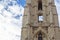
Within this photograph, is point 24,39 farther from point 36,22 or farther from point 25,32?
point 36,22

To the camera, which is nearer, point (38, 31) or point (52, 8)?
point (38, 31)

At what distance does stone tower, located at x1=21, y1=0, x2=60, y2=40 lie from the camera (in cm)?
3095

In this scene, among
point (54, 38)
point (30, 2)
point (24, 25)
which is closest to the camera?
point (54, 38)

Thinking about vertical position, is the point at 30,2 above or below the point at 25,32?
above

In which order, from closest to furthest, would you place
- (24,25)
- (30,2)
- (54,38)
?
(54,38) → (24,25) → (30,2)

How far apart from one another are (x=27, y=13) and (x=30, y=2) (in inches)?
94.7

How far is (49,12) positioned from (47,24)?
2.25 meters

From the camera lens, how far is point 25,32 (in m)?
31.2

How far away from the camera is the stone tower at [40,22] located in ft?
102

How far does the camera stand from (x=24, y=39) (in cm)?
3027

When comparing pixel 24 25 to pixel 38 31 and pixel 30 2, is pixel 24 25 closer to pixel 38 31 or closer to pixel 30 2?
pixel 38 31

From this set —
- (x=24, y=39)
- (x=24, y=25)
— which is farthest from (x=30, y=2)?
(x=24, y=39)

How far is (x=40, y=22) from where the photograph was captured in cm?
3281

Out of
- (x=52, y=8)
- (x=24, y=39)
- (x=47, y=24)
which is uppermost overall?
(x=52, y=8)
